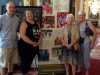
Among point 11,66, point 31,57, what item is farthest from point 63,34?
point 11,66

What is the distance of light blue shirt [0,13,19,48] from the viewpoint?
4.42m

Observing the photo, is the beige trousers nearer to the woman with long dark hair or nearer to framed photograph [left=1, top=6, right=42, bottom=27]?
the woman with long dark hair

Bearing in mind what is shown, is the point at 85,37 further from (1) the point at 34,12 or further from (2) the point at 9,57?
(2) the point at 9,57

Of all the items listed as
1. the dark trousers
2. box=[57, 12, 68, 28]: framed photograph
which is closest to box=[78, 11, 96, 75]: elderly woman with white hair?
box=[57, 12, 68, 28]: framed photograph

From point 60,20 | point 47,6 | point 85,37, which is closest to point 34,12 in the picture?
point 47,6

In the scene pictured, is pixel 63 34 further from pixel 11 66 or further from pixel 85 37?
pixel 11 66

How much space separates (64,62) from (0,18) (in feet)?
4.46

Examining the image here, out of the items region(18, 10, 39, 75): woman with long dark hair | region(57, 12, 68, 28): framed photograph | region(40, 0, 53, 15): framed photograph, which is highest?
region(40, 0, 53, 15): framed photograph

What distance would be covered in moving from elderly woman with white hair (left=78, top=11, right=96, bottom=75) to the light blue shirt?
3.61 ft

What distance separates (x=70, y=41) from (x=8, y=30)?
1.09 meters

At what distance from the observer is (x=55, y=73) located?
16.2 feet

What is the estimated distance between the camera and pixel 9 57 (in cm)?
452

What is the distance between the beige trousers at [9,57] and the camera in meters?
4.50

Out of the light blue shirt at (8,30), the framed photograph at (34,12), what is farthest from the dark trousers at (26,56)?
the framed photograph at (34,12)
